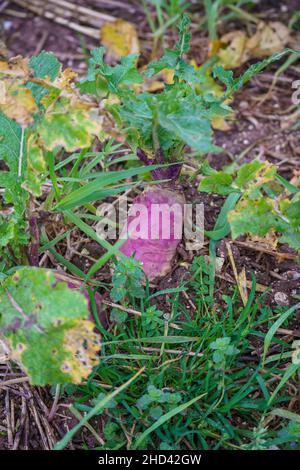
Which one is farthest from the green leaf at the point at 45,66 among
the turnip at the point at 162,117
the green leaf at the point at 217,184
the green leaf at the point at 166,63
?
the green leaf at the point at 217,184

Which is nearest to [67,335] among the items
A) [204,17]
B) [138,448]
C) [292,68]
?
[138,448]

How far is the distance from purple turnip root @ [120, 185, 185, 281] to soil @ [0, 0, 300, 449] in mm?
65

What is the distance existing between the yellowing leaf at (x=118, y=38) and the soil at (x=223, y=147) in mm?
70

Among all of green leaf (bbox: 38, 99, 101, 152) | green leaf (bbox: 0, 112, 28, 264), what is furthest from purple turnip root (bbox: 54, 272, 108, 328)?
green leaf (bbox: 38, 99, 101, 152)

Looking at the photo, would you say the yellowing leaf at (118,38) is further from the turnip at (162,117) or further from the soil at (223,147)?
the turnip at (162,117)

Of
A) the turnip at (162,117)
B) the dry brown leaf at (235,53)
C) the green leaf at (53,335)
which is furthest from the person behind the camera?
the dry brown leaf at (235,53)

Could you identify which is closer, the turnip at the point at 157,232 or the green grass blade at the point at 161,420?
the green grass blade at the point at 161,420

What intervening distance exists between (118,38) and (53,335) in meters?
1.57

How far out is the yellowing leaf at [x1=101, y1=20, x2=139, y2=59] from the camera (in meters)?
2.42

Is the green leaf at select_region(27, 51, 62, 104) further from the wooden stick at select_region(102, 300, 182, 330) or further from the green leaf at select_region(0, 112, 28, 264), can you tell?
the wooden stick at select_region(102, 300, 182, 330)

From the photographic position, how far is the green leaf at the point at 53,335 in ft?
4.13

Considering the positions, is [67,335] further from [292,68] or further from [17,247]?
[292,68]

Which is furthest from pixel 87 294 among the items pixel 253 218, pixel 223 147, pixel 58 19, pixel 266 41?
pixel 58 19

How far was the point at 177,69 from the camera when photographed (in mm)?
1563
